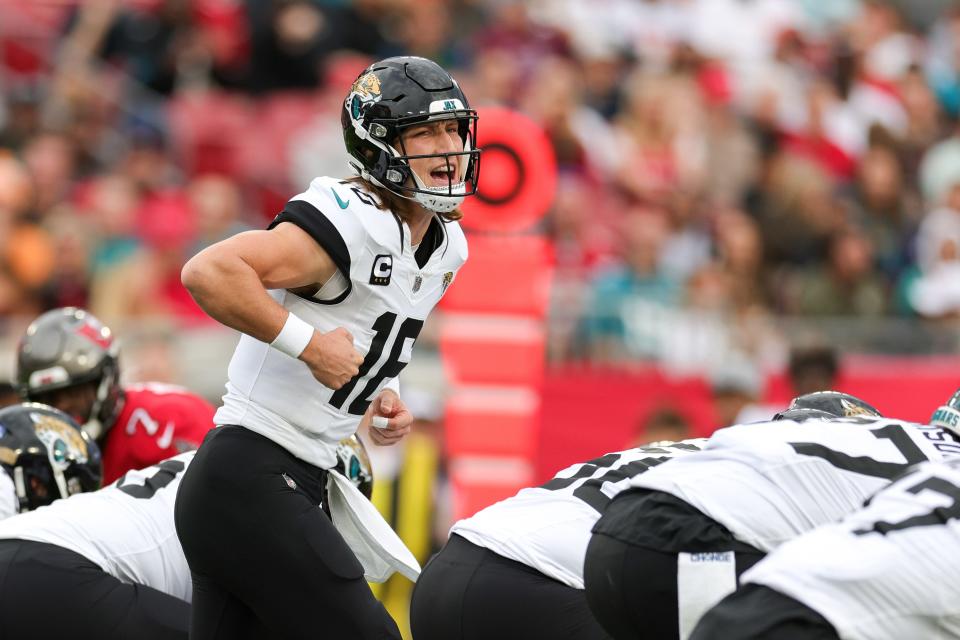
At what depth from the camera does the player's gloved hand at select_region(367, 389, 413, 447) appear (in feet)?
15.2

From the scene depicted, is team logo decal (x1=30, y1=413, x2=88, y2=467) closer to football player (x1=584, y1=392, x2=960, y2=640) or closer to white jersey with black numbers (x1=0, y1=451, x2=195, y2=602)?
white jersey with black numbers (x1=0, y1=451, x2=195, y2=602)

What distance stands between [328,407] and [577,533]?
2.91 feet

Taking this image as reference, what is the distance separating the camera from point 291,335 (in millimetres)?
4047

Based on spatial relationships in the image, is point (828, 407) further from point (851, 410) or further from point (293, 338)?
point (293, 338)

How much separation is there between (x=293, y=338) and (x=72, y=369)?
2.32 m

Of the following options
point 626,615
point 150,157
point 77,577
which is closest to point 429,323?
point 150,157

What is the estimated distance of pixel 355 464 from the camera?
5.17 meters

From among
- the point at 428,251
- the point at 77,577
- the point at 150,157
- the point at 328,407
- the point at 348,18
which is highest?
the point at 348,18

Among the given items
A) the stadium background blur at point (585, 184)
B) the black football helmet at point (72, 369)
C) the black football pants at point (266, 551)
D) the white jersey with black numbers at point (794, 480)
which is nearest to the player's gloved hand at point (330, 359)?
the black football pants at point (266, 551)

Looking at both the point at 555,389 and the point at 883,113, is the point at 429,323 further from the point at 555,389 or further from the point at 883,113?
the point at 883,113

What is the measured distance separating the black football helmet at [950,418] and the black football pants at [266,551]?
1624 millimetres

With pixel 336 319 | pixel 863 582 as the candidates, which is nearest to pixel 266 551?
pixel 336 319

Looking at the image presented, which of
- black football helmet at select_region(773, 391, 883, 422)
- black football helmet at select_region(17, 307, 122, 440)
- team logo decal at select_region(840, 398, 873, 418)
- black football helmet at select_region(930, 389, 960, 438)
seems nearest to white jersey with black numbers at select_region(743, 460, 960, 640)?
black football helmet at select_region(930, 389, 960, 438)

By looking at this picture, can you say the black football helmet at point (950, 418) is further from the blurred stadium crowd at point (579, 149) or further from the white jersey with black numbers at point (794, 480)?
the blurred stadium crowd at point (579, 149)
